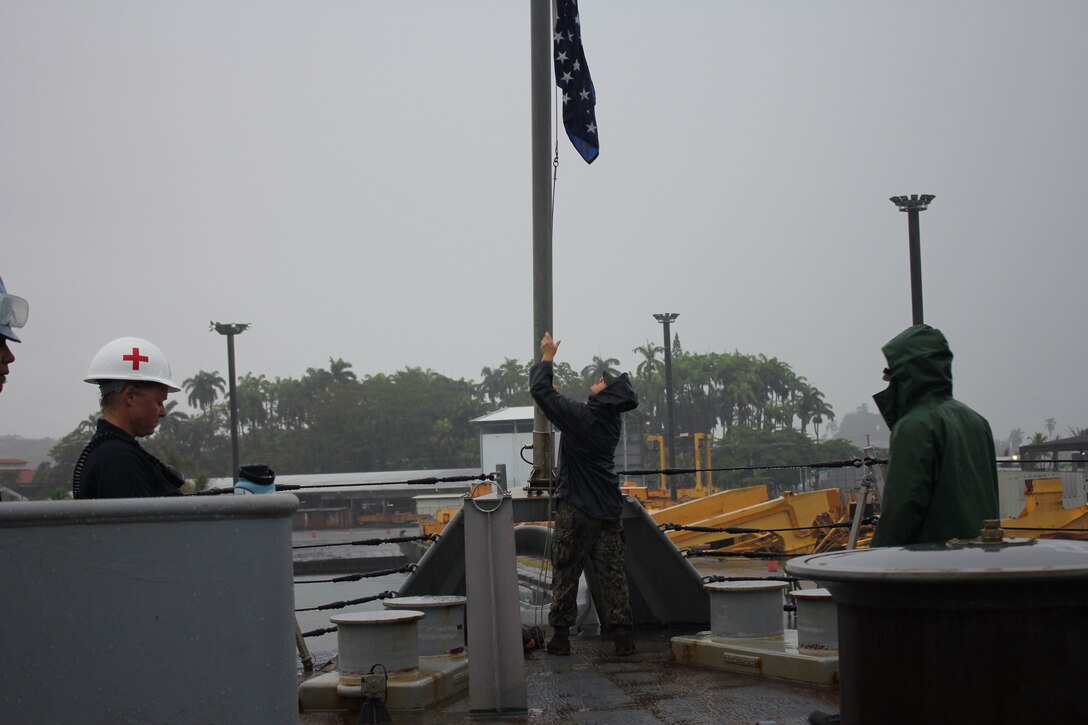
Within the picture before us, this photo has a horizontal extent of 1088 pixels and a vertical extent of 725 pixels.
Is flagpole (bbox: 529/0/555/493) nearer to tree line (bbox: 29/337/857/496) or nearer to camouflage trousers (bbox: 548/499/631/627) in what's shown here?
camouflage trousers (bbox: 548/499/631/627)

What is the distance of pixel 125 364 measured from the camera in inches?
167

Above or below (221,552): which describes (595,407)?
above

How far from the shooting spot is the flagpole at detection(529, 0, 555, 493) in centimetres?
812

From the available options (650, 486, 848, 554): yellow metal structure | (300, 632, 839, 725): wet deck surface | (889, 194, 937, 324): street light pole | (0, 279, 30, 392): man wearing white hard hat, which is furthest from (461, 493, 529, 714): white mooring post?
(650, 486, 848, 554): yellow metal structure

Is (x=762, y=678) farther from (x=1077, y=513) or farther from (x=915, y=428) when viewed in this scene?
(x=1077, y=513)

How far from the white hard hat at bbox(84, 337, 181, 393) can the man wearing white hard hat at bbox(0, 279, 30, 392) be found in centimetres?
57

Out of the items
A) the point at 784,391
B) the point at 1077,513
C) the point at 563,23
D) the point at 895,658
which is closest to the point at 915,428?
the point at 895,658

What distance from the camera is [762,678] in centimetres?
635

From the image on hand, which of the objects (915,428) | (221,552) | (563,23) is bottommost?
(221,552)

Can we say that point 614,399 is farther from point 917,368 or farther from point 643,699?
point 917,368

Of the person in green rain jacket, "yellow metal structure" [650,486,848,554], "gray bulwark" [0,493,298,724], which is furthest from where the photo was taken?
"yellow metal structure" [650,486,848,554]

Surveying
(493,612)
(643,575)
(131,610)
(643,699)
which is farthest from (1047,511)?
(131,610)

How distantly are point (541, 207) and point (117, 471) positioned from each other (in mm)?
5085

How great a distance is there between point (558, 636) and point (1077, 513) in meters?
18.1
